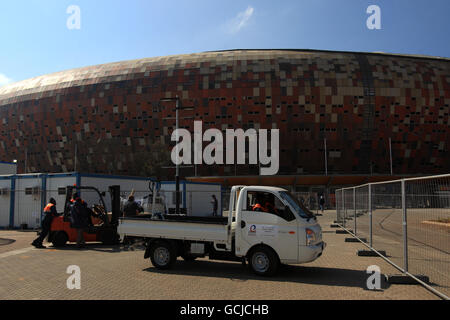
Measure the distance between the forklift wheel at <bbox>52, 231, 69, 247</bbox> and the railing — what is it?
11392 millimetres

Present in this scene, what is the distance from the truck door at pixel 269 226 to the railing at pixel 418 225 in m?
2.40

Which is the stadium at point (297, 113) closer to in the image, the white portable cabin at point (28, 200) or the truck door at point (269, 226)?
the white portable cabin at point (28, 200)

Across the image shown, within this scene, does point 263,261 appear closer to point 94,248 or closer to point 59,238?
point 94,248

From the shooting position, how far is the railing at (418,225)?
6336 mm

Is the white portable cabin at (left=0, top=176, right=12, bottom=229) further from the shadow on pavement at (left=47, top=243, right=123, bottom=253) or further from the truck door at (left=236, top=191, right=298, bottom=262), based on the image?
the truck door at (left=236, top=191, right=298, bottom=262)

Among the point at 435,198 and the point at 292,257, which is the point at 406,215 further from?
the point at 292,257

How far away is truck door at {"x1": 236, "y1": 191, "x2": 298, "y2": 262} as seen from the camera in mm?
8086

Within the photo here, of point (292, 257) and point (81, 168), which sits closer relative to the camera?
point (292, 257)

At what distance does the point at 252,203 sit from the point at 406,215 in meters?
3.39

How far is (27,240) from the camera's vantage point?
15.9 m

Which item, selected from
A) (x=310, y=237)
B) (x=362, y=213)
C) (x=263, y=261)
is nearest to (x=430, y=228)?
(x=310, y=237)

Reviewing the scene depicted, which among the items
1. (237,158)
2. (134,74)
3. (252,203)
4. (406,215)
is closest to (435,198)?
(406,215)

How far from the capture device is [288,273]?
28.9ft

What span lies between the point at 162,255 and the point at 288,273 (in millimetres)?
3236
